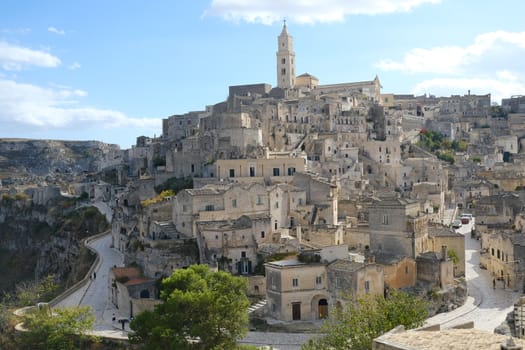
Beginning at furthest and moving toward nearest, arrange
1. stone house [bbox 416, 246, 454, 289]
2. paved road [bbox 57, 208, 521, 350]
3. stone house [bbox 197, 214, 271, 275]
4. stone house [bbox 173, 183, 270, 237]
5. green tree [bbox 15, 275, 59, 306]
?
green tree [bbox 15, 275, 59, 306] < stone house [bbox 173, 183, 270, 237] < stone house [bbox 197, 214, 271, 275] < stone house [bbox 416, 246, 454, 289] < paved road [bbox 57, 208, 521, 350]

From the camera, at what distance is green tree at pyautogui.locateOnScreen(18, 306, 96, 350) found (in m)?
37.0

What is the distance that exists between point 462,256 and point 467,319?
9.05 meters

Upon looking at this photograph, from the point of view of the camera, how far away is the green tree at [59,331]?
37.0 m

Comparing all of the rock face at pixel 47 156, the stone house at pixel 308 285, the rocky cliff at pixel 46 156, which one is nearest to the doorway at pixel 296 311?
the stone house at pixel 308 285

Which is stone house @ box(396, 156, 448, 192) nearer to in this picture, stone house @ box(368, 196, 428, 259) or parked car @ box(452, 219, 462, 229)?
parked car @ box(452, 219, 462, 229)

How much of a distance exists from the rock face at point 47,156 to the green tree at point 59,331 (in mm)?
113173

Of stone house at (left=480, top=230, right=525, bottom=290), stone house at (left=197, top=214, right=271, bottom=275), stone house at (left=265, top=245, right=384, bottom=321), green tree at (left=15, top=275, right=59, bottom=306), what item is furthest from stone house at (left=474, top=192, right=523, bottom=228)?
green tree at (left=15, top=275, right=59, bottom=306)

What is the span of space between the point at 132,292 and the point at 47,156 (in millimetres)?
129362

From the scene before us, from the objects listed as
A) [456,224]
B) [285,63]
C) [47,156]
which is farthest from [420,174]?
[47,156]

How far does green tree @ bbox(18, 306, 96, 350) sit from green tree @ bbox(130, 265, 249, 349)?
5.46 m

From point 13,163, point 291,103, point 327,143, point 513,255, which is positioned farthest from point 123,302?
point 13,163

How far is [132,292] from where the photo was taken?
144 ft

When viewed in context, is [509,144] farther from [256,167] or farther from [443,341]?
[443,341]

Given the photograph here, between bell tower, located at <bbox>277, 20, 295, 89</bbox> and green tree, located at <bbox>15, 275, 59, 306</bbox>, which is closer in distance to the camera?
green tree, located at <bbox>15, 275, 59, 306</bbox>
